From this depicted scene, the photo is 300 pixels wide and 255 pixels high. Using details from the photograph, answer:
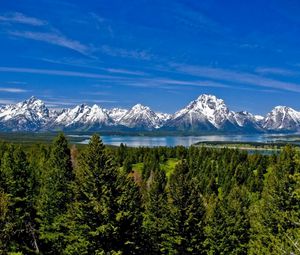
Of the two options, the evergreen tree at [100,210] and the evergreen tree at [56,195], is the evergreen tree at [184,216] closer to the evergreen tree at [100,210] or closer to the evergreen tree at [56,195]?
the evergreen tree at [100,210]

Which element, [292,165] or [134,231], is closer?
[134,231]

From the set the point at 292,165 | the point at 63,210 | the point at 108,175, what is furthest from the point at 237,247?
the point at 108,175

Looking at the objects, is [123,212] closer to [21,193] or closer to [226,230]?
[226,230]

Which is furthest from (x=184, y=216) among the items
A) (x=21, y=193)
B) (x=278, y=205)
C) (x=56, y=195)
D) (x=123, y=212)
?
(x=21, y=193)

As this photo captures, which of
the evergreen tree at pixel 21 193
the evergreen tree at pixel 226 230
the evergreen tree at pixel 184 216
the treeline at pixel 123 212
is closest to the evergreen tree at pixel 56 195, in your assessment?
the treeline at pixel 123 212

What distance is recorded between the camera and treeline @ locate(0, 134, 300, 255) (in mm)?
32406

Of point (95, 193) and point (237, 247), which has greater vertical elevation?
point (95, 193)

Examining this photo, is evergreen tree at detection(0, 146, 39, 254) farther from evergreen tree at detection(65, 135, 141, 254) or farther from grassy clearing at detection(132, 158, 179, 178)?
grassy clearing at detection(132, 158, 179, 178)

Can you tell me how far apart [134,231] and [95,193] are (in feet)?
15.7

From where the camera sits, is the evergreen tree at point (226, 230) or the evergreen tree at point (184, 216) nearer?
the evergreen tree at point (184, 216)

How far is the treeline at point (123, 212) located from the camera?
106ft

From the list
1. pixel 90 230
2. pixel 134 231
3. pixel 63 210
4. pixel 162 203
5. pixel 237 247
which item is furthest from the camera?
pixel 162 203

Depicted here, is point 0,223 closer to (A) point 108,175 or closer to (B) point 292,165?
(A) point 108,175

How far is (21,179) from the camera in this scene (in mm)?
52000
